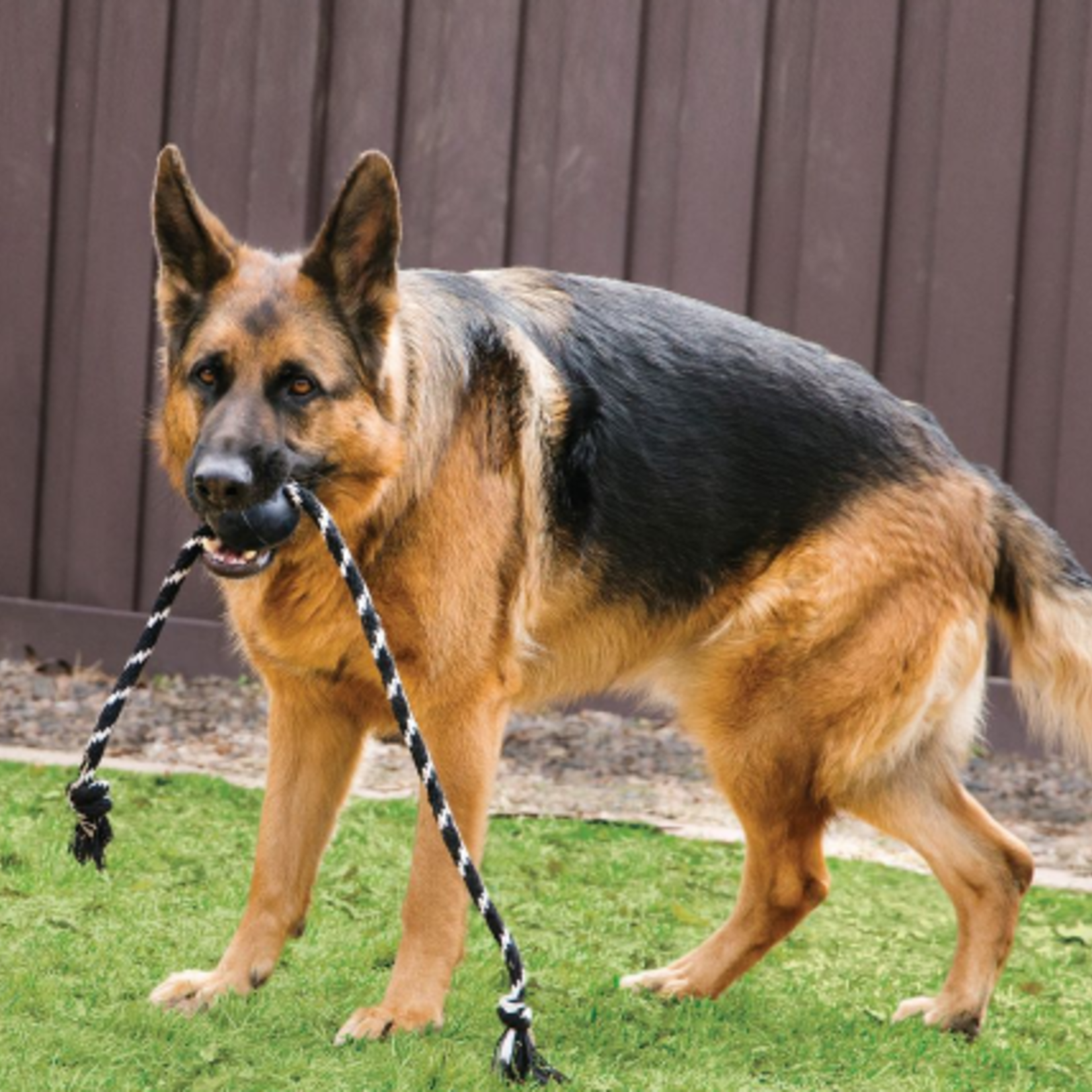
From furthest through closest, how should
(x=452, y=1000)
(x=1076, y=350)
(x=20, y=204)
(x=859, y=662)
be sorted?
(x=20, y=204) → (x=1076, y=350) → (x=859, y=662) → (x=452, y=1000)

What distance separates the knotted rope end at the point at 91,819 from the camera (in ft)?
11.0

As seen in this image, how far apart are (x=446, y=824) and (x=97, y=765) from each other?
2.45 ft

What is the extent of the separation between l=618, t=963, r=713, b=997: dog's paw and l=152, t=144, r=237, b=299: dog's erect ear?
190 centimetres

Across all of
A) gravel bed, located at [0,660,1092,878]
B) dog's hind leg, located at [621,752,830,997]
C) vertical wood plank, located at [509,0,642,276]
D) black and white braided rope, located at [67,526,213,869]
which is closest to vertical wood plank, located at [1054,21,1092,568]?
gravel bed, located at [0,660,1092,878]

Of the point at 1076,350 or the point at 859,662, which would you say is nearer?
the point at 859,662

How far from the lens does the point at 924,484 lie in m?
4.08

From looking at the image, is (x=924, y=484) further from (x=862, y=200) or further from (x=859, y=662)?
(x=862, y=200)

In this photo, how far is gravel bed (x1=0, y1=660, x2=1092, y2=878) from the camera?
5.76 metres

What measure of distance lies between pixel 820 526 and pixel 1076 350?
3.18 meters

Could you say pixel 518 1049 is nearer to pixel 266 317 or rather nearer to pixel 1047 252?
pixel 266 317

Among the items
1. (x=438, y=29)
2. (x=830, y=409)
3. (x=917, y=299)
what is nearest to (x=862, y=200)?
(x=917, y=299)

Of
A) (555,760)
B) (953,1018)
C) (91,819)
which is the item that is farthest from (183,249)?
(555,760)

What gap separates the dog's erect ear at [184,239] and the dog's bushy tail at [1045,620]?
2001mm

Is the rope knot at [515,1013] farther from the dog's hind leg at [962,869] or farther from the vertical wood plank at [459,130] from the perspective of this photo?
the vertical wood plank at [459,130]
